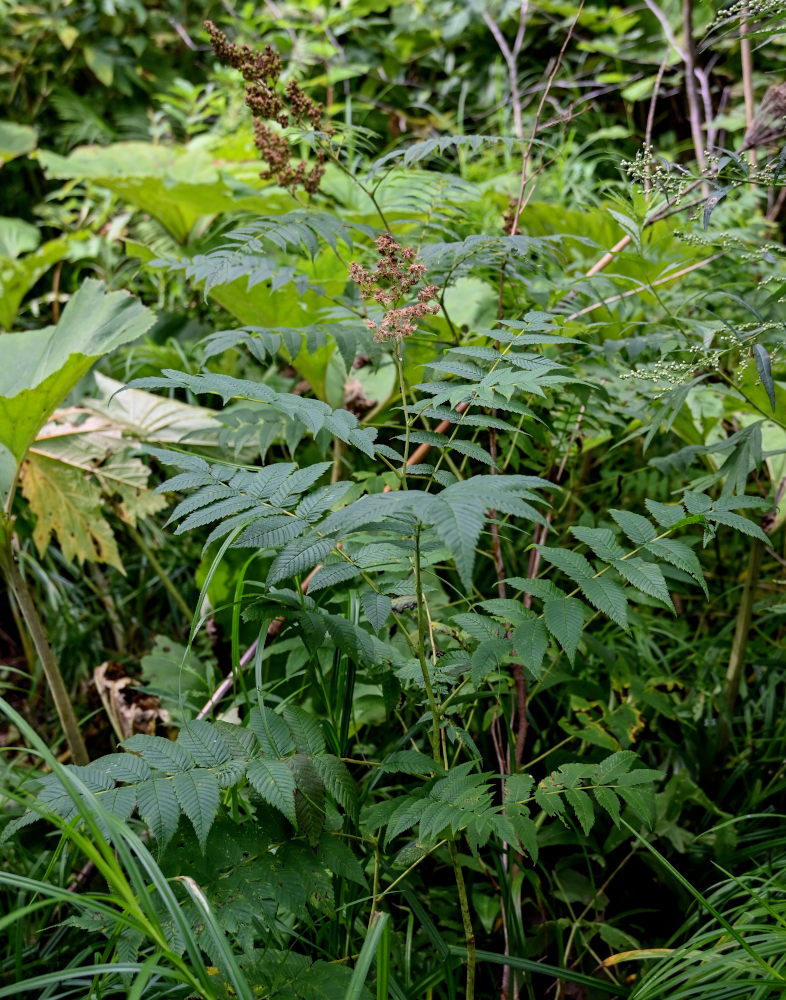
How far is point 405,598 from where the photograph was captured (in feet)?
3.30

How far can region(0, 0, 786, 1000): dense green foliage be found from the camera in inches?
33.1

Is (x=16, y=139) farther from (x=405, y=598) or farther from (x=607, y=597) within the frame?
(x=607, y=597)

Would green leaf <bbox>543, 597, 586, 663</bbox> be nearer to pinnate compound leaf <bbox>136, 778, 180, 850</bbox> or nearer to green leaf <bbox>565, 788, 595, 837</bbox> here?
green leaf <bbox>565, 788, 595, 837</bbox>

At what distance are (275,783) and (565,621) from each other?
12.8 inches

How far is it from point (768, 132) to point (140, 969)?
1734mm

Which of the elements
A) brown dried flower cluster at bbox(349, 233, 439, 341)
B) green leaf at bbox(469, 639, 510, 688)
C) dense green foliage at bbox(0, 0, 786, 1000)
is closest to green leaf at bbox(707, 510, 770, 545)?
dense green foliage at bbox(0, 0, 786, 1000)

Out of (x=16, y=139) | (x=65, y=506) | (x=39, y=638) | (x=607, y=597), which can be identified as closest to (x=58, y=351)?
(x=65, y=506)

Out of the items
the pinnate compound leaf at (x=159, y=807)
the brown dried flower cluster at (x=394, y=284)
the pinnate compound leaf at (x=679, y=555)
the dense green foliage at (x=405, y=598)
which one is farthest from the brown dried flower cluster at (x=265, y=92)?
the pinnate compound leaf at (x=159, y=807)

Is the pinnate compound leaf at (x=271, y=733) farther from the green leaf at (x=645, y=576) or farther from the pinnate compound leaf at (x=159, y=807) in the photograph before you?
the green leaf at (x=645, y=576)

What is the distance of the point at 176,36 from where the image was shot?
420cm

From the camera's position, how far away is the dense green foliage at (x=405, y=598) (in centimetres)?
84

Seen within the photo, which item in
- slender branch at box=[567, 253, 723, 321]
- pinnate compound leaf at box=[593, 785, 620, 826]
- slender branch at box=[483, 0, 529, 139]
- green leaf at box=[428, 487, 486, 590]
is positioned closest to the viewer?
green leaf at box=[428, 487, 486, 590]

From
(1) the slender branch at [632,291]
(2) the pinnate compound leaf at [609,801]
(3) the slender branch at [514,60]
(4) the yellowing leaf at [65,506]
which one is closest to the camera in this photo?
(2) the pinnate compound leaf at [609,801]

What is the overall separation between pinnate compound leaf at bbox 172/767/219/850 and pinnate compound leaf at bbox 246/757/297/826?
1.6 inches
